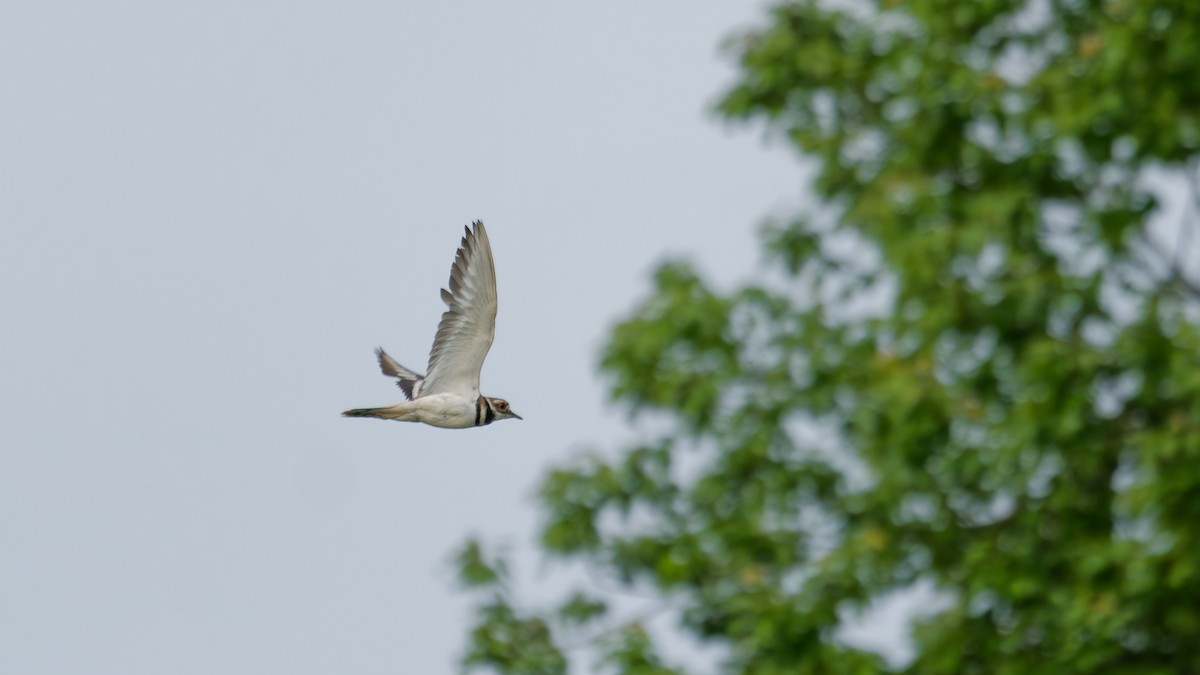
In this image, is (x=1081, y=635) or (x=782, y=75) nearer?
(x=1081, y=635)

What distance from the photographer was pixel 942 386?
13367 mm

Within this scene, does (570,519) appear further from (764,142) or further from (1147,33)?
(1147,33)

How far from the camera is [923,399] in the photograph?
43.4 feet

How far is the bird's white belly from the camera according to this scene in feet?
50.4

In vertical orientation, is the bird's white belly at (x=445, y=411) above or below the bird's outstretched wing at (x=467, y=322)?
below

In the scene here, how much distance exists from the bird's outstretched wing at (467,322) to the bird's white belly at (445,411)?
0.40ft

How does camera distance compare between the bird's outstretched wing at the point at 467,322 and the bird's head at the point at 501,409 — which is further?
the bird's head at the point at 501,409

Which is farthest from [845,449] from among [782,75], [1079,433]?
[782,75]

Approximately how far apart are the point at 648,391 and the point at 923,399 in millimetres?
2413

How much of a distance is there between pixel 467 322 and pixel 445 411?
0.69 metres

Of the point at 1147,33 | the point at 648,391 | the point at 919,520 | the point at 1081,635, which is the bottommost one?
the point at 1081,635

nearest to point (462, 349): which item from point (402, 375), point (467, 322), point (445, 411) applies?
point (467, 322)

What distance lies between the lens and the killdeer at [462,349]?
15305mm

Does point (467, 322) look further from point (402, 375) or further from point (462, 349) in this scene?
point (402, 375)
